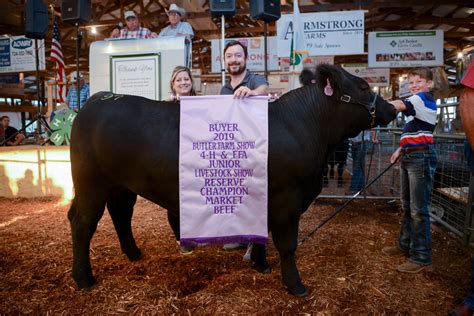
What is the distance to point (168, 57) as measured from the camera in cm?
529

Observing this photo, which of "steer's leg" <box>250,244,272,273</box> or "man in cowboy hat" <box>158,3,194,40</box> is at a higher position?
"man in cowboy hat" <box>158,3,194,40</box>

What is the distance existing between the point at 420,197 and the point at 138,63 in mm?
4468

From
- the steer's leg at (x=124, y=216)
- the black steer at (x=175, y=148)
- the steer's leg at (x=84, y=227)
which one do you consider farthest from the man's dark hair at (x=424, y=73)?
the steer's leg at (x=84, y=227)

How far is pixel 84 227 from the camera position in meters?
2.62

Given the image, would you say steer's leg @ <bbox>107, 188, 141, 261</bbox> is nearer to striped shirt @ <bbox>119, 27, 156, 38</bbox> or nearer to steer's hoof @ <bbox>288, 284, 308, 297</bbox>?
steer's hoof @ <bbox>288, 284, 308, 297</bbox>

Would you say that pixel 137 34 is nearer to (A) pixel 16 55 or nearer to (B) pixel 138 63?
(B) pixel 138 63

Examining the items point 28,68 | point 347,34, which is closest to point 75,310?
point 347,34

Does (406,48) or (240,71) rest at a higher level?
(406,48)

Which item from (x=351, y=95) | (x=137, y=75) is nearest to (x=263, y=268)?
(x=351, y=95)

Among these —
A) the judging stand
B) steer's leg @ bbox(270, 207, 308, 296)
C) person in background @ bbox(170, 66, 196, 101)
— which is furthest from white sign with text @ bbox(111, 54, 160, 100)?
steer's leg @ bbox(270, 207, 308, 296)

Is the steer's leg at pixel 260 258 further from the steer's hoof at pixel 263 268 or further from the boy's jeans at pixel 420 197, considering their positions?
the boy's jeans at pixel 420 197

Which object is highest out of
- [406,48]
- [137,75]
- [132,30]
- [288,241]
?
[406,48]

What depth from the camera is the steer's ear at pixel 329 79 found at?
2424mm

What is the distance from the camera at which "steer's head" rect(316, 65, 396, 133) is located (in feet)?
8.04
